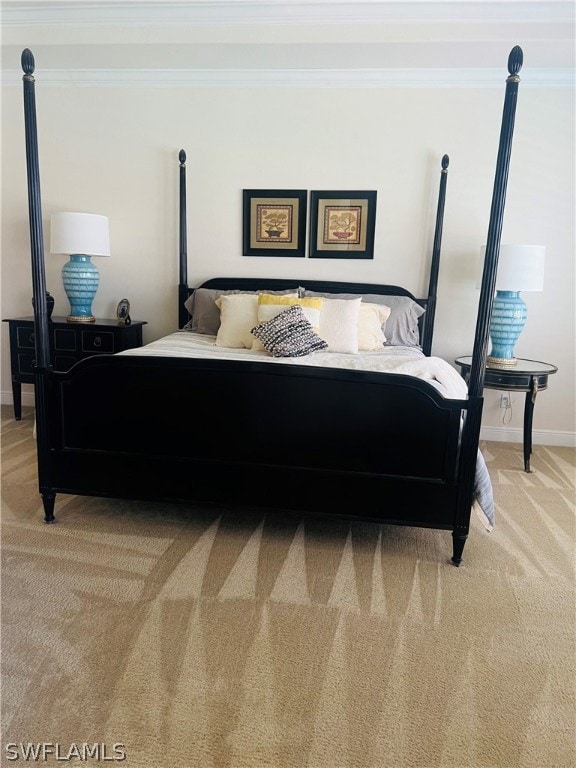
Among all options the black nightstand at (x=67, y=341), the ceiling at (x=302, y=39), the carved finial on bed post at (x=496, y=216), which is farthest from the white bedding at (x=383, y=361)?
the ceiling at (x=302, y=39)

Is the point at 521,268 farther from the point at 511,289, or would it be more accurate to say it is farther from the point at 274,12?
the point at 274,12

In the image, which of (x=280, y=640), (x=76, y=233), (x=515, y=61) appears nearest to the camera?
(x=280, y=640)

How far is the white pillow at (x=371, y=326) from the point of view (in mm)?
3438

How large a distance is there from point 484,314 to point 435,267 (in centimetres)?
184

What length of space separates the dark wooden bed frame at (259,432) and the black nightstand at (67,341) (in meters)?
1.43

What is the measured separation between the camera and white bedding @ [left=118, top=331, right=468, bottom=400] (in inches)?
98.0

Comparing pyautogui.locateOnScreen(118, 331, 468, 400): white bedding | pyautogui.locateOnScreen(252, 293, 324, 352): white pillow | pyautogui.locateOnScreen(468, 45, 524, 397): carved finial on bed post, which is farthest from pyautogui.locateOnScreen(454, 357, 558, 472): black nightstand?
pyautogui.locateOnScreen(468, 45, 524, 397): carved finial on bed post

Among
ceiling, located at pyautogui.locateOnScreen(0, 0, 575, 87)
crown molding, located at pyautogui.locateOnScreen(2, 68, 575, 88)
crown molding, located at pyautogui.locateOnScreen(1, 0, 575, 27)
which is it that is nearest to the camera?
crown molding, located at pyautogui.locateOnScreen(1, 0, 575, 27)

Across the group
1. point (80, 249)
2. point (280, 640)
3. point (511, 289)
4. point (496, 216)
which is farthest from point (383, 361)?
point (80, 249)

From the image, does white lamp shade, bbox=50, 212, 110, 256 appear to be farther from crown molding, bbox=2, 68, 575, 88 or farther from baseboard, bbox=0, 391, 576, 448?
baseboard, bbox=0, 391, 576, 448

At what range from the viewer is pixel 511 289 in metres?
3.33

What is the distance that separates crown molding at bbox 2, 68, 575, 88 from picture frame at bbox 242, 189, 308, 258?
0.76 metres

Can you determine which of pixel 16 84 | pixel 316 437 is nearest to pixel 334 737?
pixel 316 437

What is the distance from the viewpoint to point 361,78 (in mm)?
3740
